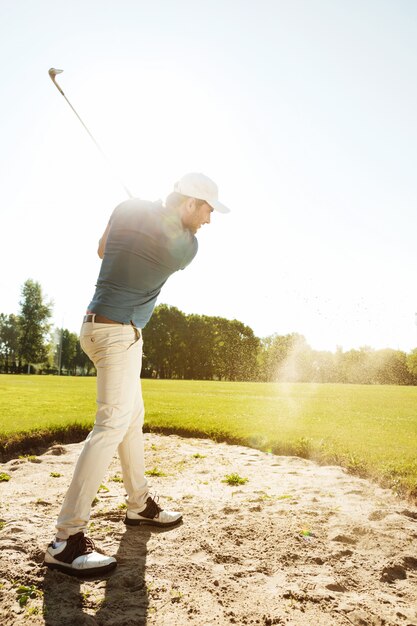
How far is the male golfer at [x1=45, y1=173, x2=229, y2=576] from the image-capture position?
323cm

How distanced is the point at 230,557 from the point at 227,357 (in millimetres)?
93174

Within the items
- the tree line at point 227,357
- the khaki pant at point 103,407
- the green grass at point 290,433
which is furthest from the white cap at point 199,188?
the tree line at point 227,357

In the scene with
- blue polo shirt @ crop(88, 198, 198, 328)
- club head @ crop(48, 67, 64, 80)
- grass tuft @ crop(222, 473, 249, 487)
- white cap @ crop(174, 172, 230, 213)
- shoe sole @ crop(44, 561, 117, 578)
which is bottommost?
grass tuft @ crop(222, 473, 249, 487)

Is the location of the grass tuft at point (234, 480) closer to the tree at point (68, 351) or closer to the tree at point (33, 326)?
the tree at point (33, 326)

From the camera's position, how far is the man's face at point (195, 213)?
366cm

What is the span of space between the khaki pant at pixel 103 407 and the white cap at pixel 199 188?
117 centimetres

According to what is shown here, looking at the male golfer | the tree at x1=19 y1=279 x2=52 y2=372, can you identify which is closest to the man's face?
the male golfer

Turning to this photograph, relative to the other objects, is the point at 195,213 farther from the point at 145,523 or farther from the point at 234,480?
the point at 234,480

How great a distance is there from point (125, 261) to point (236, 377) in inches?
3760

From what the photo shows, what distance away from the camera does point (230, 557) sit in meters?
Answer: 3.35

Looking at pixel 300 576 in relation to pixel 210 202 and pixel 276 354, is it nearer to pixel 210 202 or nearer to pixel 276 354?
pixel 210 202

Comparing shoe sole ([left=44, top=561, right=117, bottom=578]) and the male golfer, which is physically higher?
the male golfer

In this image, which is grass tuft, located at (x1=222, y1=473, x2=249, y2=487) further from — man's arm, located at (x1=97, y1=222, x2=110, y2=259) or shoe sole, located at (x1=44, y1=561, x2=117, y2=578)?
man's arm, located at (x1=97, y1=222, x2=110, y2=259)

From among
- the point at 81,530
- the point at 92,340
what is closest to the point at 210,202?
the point at 92,340
